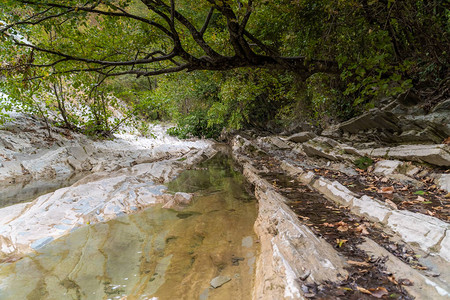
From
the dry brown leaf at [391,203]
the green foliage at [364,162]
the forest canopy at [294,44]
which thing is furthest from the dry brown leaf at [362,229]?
the green foliage at [364,162]

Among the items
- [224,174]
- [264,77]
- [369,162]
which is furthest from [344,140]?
[224,174]

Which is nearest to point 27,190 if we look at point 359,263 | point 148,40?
point 148,40

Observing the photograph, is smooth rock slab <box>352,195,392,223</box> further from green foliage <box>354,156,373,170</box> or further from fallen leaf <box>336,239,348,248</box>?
green foliage <box>354,156,373,170</box>

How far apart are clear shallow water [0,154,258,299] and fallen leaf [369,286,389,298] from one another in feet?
3.84

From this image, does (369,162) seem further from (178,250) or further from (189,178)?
(189,178)

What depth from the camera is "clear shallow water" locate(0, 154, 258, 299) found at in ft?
8.32

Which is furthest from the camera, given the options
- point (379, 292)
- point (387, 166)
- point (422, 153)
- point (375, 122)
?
point (375, 122)

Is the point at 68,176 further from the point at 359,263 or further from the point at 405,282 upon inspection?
the point at 405,282

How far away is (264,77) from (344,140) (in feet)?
Answer: 12.3

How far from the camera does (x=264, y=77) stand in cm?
886

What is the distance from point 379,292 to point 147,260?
269 cm

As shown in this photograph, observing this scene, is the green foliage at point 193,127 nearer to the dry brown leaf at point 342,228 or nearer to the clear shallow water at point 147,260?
the clear shallow water at point 147,260

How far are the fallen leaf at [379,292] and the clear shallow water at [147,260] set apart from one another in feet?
3.84

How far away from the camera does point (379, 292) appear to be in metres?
1.88
